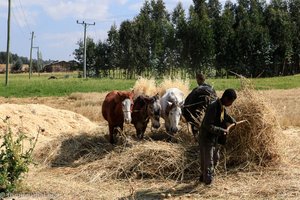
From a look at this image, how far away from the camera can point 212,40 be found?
5944 centimetres

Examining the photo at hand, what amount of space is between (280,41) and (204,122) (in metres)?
55.0

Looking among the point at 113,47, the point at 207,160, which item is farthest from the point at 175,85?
the point at 113,47

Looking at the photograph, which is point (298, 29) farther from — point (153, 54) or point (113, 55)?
point (113, 55)

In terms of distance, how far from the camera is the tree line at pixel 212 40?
5900 cm

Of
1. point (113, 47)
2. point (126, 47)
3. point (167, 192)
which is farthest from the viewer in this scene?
point (113, 47)

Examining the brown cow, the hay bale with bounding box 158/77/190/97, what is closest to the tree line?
the hay bale with bounding box 158/77/190/97

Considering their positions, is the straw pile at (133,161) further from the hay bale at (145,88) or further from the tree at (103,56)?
the tree at (103,56)

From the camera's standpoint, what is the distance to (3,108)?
13.9 metres

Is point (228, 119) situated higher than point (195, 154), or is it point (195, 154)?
point (228, 119)

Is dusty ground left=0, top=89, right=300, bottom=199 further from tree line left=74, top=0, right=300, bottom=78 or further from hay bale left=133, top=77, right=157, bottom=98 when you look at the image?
tree line left=74, top=0, right=300, bottom=78

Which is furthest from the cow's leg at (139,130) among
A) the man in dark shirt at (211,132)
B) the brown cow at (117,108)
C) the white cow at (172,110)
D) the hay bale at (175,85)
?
the man in dark shirt at (211,132)

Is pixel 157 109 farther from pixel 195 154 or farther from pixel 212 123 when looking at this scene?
pixel 212 123

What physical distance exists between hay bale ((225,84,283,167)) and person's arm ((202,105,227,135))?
170 cm

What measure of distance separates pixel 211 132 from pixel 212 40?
5297 cm
